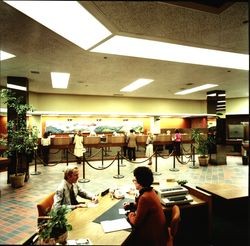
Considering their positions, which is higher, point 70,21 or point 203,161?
point 70,21

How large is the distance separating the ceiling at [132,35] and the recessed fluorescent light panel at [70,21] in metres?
0.15

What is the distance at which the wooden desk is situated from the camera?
193 centimetres

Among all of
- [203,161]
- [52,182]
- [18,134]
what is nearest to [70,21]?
[18,134]

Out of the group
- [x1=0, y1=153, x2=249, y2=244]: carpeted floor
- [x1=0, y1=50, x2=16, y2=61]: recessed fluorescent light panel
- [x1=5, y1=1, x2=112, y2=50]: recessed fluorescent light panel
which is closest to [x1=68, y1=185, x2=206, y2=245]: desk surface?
[x1=0, y1=153, x2=249, y2=244]: carpeted floor

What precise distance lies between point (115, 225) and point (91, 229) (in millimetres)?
236

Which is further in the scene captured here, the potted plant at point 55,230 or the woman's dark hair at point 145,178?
the woman's dark hair at point 145,178

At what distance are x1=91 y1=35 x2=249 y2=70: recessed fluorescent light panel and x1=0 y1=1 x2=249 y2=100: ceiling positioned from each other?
29 centimetres

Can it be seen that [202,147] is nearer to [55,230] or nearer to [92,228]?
[92,228]

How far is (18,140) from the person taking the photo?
20.9 feet

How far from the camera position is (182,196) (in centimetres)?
289

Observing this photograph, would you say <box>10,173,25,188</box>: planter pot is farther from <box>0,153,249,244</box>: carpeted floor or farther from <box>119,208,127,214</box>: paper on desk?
<box>119,208,127,214</box>: paper on desk

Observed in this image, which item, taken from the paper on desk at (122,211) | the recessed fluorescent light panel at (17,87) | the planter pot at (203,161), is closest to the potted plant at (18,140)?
the recessed fluorescent light panel at (17,87)

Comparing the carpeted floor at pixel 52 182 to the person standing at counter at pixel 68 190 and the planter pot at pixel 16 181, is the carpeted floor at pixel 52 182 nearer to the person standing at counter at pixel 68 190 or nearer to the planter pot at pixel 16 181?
the planter pot at pixel 16 181

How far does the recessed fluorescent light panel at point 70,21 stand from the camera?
2969 mm
